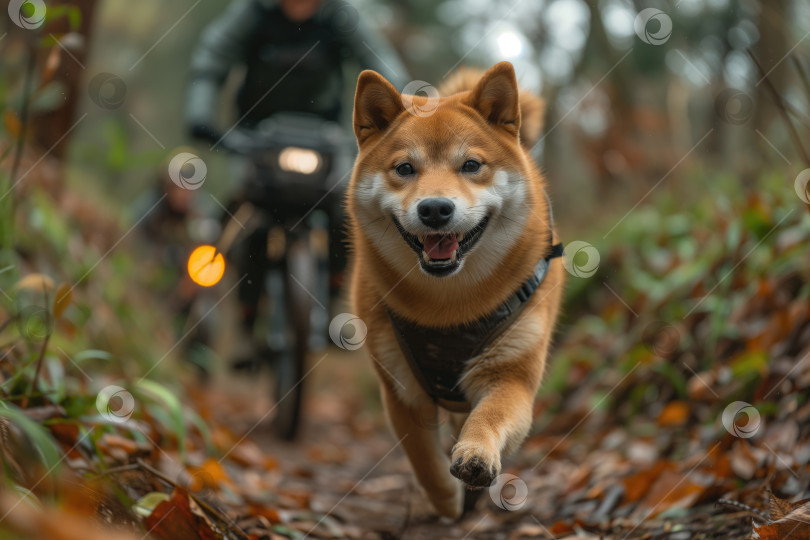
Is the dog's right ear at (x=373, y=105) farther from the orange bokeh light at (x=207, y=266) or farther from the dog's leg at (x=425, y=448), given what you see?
the orange bokeh light at (x=207, y=266)

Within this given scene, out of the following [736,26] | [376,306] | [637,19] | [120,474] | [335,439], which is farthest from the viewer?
[736,26]

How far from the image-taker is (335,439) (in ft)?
16.4

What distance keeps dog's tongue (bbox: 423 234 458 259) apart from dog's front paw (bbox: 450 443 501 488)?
680 millimetres

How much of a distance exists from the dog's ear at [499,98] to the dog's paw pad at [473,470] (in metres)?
1.30

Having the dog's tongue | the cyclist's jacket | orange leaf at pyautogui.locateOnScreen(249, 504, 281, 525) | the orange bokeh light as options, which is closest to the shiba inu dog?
the dog's tongue

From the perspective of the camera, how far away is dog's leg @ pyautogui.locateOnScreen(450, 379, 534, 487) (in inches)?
77.3

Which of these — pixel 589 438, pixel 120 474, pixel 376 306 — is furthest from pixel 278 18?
pixel 589 438

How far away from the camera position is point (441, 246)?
7.76 feet

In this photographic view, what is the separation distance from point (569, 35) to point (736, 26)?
6.26 feet

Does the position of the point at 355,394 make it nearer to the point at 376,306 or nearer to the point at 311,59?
the point at 311,59

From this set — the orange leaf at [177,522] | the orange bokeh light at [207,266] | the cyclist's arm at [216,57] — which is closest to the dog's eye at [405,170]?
the orange leaf at [177,522]

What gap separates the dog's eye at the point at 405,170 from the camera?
256cm

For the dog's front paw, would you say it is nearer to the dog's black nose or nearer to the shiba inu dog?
the shiba inu dog

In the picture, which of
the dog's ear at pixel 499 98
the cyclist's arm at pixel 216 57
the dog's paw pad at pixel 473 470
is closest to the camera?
the dog's paw pad at pixel 473 470
